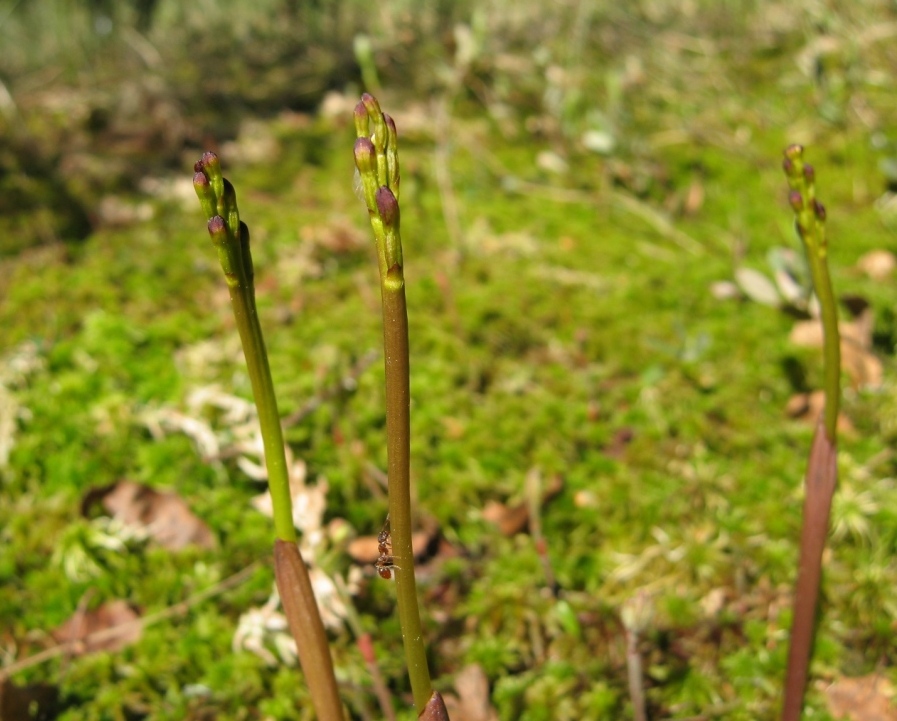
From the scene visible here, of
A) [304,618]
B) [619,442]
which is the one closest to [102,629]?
[304,618]

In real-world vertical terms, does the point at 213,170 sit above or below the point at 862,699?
above

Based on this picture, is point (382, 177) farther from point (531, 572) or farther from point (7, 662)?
point (7, 662)

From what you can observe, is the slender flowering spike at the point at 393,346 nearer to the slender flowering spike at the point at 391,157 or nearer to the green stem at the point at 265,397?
the slender flowering spike at the point at 391,157

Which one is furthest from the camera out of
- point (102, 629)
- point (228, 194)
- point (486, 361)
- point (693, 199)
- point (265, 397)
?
point (693, 199)

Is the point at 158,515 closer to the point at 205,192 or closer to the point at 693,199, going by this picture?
the point at 205,192

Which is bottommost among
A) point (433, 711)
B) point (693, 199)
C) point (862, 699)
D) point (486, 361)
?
point (862, 699)

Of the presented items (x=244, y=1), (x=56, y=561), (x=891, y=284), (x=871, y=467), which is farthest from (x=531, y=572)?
(x=244, y=1)

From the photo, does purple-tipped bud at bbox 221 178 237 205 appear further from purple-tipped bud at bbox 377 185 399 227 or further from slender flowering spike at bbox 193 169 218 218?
purple-tipped bud at bbox 377 185 399 227
